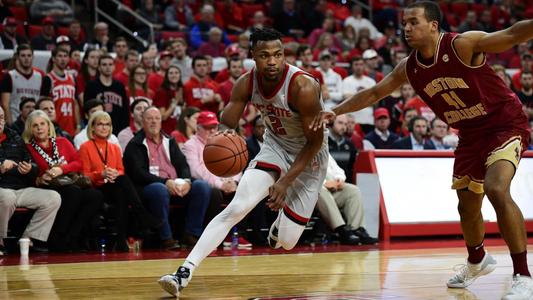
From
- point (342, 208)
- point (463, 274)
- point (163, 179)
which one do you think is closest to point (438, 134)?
point (342, 208)

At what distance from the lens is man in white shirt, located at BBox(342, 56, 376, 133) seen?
44.0ft

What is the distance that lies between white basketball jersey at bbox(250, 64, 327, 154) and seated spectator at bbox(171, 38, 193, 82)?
6.91m

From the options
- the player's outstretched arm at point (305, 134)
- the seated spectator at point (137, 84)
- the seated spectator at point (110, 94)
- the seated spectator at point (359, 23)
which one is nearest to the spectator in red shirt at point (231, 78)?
the seated spectator at point (137, 84)

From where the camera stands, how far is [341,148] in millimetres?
11438

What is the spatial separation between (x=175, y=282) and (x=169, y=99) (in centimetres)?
649

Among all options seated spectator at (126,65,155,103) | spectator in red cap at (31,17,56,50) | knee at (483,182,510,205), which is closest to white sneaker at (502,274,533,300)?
knee at (483,182,510,205)

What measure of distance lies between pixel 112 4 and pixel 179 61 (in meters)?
3.23

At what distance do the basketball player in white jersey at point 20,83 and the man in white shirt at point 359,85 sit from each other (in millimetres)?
4751

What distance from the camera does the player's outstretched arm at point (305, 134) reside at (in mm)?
5855

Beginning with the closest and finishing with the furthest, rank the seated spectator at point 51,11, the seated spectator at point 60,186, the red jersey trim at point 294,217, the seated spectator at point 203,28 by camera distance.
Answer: the red jersey trim at point 294,217, the seated spectator at point 60,186, the seated spectator at point 51,11, the seated spectator at point 203,28

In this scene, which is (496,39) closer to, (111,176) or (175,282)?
(175,282)

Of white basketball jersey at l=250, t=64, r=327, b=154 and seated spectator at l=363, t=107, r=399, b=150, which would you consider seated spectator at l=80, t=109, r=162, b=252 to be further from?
seated spectator at l=363, t=107, r=399, b=150

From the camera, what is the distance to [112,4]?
623 inches

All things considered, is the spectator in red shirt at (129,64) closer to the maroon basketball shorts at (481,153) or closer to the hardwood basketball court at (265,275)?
the hardwood basketball court at (265,275)
